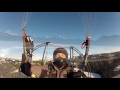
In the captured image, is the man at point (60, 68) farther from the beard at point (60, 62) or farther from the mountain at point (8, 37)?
the mountain at point (8, 37)

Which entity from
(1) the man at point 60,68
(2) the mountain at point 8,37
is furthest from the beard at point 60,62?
(2) the mountain at point 8,37

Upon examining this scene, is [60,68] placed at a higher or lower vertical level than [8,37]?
lower

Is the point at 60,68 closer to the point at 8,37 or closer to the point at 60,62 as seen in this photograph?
the point at 60,62

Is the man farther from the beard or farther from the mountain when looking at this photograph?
the mountain

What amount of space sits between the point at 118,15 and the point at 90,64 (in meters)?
0.79

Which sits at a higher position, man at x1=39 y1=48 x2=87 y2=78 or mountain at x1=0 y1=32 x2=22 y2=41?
mountain at x1=0 y1=32 x2=22 y2=41

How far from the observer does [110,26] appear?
17.6 feet

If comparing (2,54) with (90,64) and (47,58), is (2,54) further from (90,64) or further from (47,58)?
(90,64)

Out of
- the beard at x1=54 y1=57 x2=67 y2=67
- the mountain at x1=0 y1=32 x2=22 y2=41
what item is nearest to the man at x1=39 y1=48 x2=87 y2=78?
the beard at x1=54 y1=57 x2=67 y2=67

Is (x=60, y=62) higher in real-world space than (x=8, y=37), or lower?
lower

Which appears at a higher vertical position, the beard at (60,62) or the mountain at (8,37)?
the mountain at (8,37)

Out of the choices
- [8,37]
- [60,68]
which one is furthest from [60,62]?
[8,37]

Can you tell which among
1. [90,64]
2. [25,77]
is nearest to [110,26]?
[90,64]
